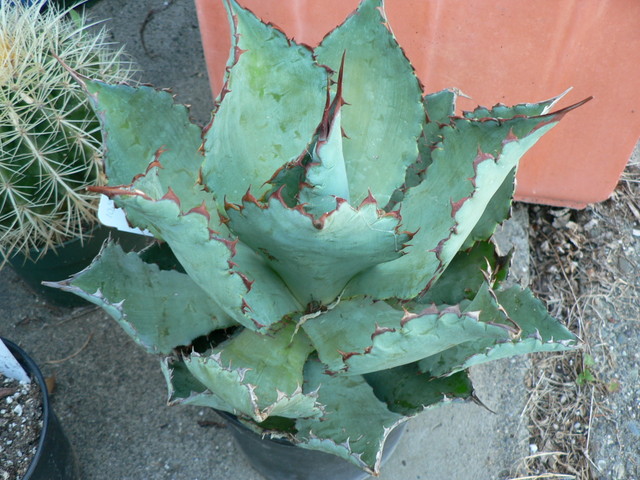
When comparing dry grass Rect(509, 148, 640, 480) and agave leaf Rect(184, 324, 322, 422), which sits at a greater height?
agave leaf Rect(184, 324, 322, 422)

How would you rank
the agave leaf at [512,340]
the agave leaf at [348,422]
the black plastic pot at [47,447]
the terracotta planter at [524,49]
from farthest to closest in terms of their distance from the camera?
the terracotta planter at [524,49] → the black plastic pot at [47,447] → the agave leaf at [348,422] → the agave leaf at [512,340]

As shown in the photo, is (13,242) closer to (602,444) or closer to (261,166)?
(261,166)

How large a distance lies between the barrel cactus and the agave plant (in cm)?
44

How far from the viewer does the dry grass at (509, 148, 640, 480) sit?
1553 millimetres

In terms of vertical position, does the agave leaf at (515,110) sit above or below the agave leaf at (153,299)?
above

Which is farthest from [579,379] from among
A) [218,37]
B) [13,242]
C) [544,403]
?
[13,242]

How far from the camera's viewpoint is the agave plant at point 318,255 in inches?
32.4

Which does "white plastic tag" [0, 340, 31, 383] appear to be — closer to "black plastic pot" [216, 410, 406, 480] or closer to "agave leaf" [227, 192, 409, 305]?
"black plastic pot" [216, 410, 406, 480]

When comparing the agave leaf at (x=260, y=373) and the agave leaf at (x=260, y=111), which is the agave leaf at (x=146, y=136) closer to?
the agave leaf at (x=260, y=111)

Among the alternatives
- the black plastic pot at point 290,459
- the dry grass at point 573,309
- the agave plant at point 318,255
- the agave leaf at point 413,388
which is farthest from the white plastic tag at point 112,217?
the dry grass at point 573,309

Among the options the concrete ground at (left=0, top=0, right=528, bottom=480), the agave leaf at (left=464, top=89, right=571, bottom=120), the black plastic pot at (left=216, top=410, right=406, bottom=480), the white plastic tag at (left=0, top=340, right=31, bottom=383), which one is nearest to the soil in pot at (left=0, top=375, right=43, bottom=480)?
the white plastic tag at (left=0, top=340, right=31, bottom=383)

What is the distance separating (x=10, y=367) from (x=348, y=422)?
0.74 metres

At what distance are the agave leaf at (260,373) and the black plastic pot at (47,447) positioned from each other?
503 millimetres

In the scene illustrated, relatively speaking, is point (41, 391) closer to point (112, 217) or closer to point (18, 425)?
point (18, 425)
